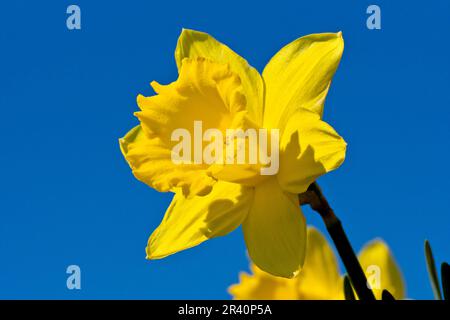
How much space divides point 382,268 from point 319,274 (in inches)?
12.0

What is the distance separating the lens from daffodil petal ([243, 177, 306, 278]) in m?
2.08

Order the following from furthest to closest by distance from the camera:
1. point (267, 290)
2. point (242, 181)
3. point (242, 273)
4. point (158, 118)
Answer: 1. point (242, 273)
2. point (267, 290)
3. point (158, 118)
4. point (242, 181)

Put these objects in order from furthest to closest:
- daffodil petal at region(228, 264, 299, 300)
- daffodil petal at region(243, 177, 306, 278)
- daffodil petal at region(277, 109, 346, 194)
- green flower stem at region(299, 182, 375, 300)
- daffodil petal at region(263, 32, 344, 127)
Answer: daffodil petal at region(228, 264, 299, 300), daffodil petal at region(263, 32, 344, 127), daffodil petal at region(243, 177, 306, 278), daffodil petal at region(277, 109, 346, 194), green flower stem at region(299, 182, 375, 300)

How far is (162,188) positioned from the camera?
7.29ft

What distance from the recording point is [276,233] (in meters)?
2.11

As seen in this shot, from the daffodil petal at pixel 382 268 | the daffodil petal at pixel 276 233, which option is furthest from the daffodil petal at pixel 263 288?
the daffodil petal at pixel 276 233

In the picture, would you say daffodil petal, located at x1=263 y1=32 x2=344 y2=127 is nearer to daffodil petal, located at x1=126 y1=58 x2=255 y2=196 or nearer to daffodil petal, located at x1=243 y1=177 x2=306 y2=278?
daffodil petal, located at x1=126 y1=58 x2=255 y2=196

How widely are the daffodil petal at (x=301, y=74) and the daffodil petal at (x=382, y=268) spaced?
39.3 inches

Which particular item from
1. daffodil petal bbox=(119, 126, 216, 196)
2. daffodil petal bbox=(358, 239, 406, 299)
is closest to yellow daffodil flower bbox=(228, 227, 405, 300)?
daffodil petal bbox=(358, 239, 406, 299)

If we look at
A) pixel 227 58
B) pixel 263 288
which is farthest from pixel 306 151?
pixel 263 288

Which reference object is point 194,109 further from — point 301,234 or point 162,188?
point 301,234

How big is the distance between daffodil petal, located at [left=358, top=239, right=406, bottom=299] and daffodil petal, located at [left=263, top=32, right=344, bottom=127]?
100 centimetres
